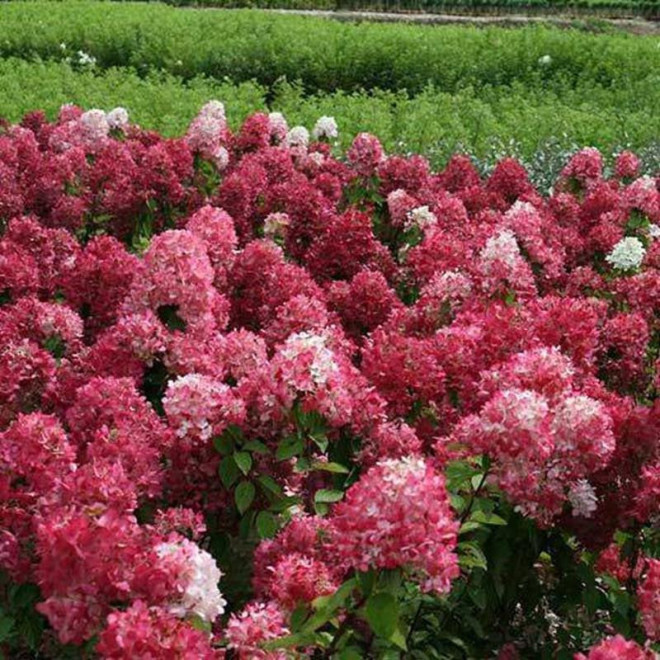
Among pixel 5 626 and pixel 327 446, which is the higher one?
pixel 327 446

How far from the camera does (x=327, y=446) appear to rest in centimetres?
257

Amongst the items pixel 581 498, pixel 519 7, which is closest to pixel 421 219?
pixel 581 498

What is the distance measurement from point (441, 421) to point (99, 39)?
1071 centimetres

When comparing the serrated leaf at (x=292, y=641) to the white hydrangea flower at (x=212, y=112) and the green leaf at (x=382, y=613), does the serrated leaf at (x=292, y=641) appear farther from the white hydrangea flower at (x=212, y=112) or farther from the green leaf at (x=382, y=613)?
the white hydrangea flower at (x=212, y=112)

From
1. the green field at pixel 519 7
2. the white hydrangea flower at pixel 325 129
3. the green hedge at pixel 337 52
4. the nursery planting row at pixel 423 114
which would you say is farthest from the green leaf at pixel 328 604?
the green field at pixel 519 7

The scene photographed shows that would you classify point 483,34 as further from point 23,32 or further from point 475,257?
point 475,257

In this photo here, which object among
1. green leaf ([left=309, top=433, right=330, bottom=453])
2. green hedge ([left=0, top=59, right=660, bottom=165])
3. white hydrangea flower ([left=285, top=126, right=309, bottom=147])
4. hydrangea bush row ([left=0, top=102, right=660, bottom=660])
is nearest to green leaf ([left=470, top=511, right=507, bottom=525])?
hydrangea bush row ([left=0, top=102, right=660, bottom=660])

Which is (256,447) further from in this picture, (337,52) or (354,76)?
(337,52)

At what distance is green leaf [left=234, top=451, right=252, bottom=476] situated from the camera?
2314 mm

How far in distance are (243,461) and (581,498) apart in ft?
2.48

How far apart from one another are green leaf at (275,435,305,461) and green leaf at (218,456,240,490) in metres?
0.10

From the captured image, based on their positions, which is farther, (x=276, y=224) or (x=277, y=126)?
(x=277, y=126)

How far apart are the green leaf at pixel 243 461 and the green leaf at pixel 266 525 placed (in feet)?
0.34

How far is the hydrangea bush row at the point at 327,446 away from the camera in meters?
1.86
